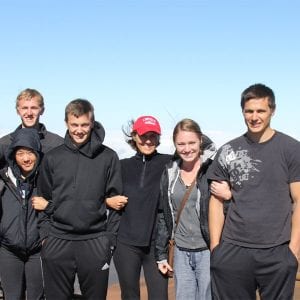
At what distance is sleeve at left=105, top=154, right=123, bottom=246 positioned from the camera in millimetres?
4855

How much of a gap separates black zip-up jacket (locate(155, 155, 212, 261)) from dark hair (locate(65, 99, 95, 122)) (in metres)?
0.87

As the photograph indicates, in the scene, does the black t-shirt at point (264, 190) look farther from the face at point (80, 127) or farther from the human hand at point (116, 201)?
the face at point (80, 127)

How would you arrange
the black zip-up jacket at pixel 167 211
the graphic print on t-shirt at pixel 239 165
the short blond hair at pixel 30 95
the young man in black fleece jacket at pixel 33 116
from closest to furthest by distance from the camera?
1. the graphic print on t-shirt at pixel 239 165
2. the black zip-up jacket at pixel 167 211
3. the young man in black fleece jacket at pixel 33 116
4. the short blond hair at pixel 30 95

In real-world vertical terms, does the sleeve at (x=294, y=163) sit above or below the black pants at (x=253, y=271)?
above

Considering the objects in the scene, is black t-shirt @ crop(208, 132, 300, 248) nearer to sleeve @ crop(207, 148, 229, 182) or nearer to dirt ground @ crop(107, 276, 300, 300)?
sleeve @ crop(207, 148, 229, 182)

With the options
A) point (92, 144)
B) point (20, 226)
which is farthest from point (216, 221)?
point (20, 226)

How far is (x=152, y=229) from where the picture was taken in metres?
4.90

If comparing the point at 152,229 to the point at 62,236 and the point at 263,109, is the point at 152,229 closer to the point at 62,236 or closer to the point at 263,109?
the point at 62,236

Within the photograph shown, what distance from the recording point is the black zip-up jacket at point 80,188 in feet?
15.5

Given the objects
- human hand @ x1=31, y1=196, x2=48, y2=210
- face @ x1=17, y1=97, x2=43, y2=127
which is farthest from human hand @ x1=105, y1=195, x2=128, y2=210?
face @ x1=17, y1=97, x2=43, y2=127

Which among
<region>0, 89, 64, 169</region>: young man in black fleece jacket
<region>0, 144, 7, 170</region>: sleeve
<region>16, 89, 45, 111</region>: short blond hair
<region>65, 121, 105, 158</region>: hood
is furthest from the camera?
<region>16, 89, 45, 111</region>: short blond hair

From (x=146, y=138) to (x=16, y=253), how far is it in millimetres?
1566

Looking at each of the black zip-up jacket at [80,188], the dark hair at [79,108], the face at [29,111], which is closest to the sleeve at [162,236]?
the black zip-up jacket at [80,188]

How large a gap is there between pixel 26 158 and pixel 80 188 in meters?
0.63
